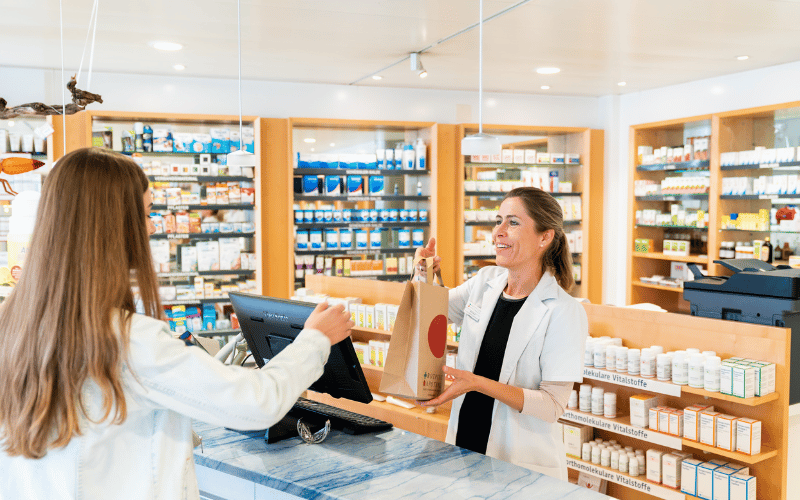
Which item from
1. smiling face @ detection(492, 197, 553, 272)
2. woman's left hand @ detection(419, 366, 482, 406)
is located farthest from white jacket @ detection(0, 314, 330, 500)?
smiling face @ detection(492, 197, 553, 272)

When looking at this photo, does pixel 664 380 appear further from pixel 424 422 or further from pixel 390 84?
pixel 390 84

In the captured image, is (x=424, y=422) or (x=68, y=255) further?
(x=424, y=422)

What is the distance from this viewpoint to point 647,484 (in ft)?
11.1

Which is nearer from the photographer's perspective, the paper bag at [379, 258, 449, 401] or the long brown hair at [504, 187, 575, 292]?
the paper bag at [379, 258, 449, 401]

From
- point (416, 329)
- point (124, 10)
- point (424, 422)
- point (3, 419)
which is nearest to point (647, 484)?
point (424, 422)

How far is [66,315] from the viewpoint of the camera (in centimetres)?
115

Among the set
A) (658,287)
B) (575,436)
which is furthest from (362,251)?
(575,436)

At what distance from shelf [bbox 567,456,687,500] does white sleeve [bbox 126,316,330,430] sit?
2.72m

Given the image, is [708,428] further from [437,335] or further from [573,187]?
[573,187]

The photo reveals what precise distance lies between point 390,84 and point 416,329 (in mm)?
5295

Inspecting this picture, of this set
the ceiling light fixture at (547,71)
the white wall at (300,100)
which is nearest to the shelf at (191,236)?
the white wall at (300,100)

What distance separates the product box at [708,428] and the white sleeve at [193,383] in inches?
101

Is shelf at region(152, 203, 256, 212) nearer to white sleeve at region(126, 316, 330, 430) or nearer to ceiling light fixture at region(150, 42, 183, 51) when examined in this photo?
ceiling light fixture at region(150, 42, 183, 51)

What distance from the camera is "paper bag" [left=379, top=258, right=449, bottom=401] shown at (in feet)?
6.21
